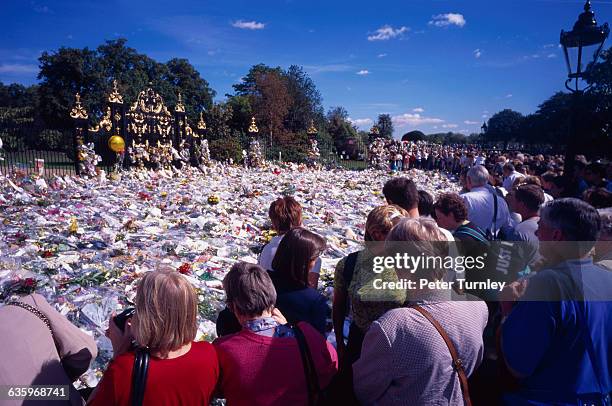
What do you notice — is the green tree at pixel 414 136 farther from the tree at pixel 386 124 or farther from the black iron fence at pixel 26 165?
the black iron fence at pixel 26 165

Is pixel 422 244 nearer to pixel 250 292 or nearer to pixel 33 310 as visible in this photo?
pixel 250 292

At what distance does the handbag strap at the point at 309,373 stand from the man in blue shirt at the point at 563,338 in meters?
0.88

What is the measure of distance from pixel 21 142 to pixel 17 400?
16.9 m

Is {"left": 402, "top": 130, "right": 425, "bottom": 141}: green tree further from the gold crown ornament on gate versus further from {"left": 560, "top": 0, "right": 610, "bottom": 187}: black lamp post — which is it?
{"left": 560, "top": 0, "right": 610, "bottom": 187}: black lamp post

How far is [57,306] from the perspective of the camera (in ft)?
13.5

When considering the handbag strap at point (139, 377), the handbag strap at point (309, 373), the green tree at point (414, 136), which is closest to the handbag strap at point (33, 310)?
the handbag strap at point (139, 377)

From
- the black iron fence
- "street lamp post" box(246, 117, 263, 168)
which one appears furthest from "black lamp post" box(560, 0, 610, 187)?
"street lamp post" box(246, 117, 263, 168)

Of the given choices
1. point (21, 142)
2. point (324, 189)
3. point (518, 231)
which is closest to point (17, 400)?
point (518, 231)

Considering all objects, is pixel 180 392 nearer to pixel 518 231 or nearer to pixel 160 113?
pixel 518 231

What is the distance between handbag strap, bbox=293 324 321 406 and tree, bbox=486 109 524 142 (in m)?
66.1

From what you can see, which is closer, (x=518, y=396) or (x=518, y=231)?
(x=518, y=396)

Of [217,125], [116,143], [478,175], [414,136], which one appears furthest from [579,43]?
[414,136]

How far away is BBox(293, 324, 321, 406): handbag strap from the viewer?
199cm

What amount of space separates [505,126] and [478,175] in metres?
73.0
